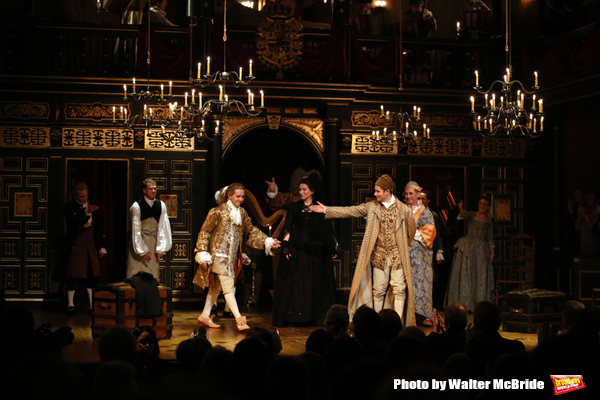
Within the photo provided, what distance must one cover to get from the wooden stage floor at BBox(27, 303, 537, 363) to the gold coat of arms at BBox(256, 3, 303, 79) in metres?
3.55

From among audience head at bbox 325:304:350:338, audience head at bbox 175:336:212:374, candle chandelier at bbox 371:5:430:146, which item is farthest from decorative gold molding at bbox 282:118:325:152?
audience head at bbox 175:336:212:374

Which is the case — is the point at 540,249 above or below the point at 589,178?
below

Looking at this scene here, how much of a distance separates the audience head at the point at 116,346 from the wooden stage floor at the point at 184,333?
2.53 meters

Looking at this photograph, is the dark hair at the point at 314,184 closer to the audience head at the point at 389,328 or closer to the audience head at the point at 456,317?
the audience head at the point at 456,317

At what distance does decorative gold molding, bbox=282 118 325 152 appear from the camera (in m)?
11.1

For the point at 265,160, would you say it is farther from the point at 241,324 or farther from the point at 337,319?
the point at 337,319

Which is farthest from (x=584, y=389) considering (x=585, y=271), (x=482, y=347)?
(x=585, y=271)

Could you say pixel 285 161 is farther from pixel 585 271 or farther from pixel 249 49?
pixel 585 271

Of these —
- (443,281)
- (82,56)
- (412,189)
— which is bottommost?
(443,281)

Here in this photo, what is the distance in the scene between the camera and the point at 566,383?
2.98 m

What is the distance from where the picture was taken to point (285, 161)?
12305 mm

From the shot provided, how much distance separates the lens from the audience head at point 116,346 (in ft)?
11.7

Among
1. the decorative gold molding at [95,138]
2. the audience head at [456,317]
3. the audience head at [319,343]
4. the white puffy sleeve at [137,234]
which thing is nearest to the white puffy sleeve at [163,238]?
the white puffy sleeve at [137,234]

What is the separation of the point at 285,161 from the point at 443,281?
3214 mm
